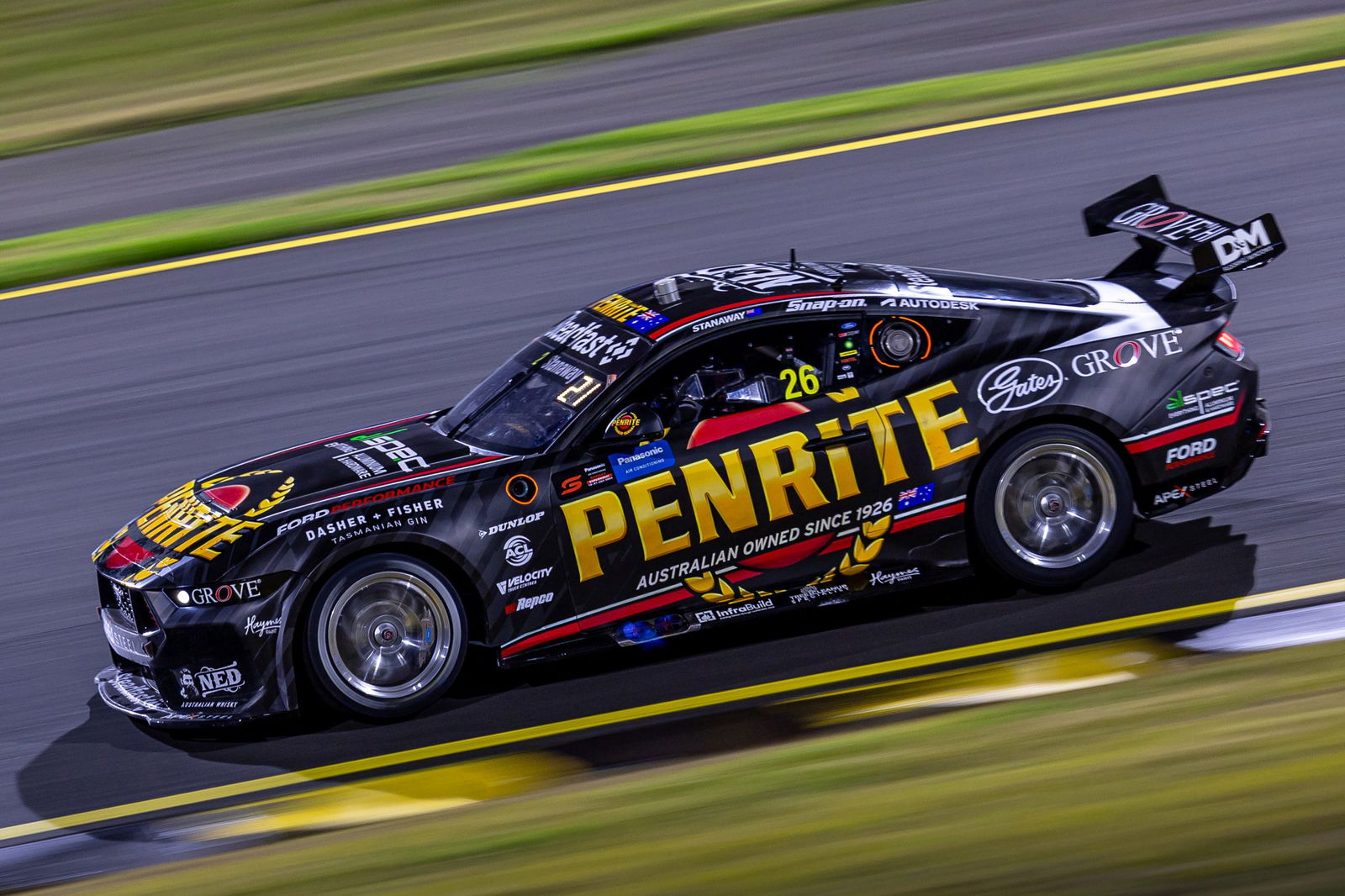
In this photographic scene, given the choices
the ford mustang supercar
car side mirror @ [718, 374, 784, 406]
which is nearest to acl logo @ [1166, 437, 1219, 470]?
the ford mustang supercar

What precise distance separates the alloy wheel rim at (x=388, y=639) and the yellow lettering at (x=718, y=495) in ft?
3.66

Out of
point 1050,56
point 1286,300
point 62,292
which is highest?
point 1050,56

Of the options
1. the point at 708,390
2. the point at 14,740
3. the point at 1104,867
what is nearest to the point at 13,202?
the point at 14,740

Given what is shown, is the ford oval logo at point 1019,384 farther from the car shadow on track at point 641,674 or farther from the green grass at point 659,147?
the green grass at point 659,147

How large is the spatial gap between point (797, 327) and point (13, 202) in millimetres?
10363

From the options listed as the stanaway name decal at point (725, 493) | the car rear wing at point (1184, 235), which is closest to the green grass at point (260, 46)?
the car rear wing at point (1184, 235)

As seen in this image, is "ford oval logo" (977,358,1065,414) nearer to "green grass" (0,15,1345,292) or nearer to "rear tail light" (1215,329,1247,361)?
"rear tail light" (1215,329,1247,361)

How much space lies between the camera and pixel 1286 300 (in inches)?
386

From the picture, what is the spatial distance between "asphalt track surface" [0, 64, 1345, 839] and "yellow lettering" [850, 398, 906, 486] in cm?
71

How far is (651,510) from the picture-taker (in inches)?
253

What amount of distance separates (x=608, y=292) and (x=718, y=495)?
186 inches

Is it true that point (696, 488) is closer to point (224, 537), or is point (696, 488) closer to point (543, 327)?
point (224, 537)

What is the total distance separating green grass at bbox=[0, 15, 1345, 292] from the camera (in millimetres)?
12617

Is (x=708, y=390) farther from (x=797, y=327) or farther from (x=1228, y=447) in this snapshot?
(x=1228, y=447)
